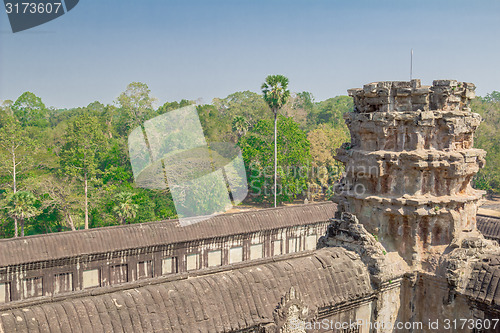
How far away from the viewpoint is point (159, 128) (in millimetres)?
24922

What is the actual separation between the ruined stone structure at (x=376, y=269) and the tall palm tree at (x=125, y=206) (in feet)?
61.6

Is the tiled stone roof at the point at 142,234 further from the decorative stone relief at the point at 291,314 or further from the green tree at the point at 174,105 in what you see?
the green tree at the point at 174,105

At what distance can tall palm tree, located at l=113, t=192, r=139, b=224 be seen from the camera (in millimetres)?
26016

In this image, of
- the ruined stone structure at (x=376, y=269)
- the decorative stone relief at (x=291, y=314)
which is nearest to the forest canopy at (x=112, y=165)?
the ruined stone structure at (x=376, y=269)

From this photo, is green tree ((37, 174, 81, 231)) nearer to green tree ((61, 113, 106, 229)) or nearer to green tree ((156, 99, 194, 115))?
green tree ((61, 113, 106, 229))

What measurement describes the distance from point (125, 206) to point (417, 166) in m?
21.9

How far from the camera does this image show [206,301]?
5281 millimetres

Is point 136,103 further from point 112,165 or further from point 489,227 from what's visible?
point 489,227

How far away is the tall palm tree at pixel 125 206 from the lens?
85.4 ft

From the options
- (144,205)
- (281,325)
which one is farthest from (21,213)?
(281,325)

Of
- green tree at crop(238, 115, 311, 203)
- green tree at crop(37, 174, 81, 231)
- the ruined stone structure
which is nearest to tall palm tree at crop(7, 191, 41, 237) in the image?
green tree at crop(37, 174, 81, 231)

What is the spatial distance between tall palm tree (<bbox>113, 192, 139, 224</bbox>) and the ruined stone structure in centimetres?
1877

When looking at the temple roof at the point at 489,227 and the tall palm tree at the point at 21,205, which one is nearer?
the temple roof at the point at 489,227

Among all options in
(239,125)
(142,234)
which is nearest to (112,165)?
(239,125)
